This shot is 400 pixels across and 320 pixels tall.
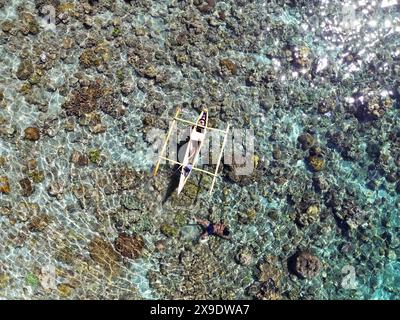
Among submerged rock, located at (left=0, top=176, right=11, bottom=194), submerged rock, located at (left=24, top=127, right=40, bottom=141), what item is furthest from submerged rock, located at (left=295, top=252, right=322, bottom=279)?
submerged rock, located at (left=0, top=176, right=11, bottom=194)

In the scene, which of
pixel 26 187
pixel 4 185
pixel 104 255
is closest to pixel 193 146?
pixel 104 255

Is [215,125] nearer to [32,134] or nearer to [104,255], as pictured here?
[104,255]

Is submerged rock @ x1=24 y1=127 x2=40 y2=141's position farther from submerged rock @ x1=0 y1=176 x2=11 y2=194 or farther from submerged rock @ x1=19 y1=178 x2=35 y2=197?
submerged rock @ x1=0 y1=176 x2=11 y2=194

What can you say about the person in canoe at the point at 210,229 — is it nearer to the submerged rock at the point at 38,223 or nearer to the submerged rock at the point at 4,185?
the submerged rock at the point at 38,223

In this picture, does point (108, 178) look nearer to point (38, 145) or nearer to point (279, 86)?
point (38, 145)

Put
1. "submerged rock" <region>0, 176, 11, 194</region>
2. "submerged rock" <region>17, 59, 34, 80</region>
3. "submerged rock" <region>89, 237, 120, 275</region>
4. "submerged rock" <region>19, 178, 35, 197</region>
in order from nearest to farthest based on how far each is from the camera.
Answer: "submerged rock" <region>0, 176, 11, 194</region> < "submerged rock" <region>19, 178, 35, 197</region> < "submerged rock" <region>89, 237, 120, 275</region> < "submerged rock" <region>17, 59, 34, 80</region>
